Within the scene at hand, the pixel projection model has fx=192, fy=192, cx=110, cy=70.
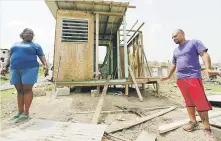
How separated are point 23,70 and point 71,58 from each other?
3.44 m

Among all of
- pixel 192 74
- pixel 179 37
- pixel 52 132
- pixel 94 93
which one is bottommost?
pixel 52 132

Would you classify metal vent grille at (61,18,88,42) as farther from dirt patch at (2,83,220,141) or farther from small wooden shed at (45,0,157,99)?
dirt patch at (2,83,220,141)

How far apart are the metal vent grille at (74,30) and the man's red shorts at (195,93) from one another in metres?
4.97

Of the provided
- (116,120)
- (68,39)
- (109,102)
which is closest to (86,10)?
(68,39)

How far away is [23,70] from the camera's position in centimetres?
407

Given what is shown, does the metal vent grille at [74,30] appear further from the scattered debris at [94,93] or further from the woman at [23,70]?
the woman at [23,70]

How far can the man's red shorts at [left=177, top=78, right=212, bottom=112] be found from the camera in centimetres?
330

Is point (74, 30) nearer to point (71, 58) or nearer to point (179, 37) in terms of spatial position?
point (71, 58)

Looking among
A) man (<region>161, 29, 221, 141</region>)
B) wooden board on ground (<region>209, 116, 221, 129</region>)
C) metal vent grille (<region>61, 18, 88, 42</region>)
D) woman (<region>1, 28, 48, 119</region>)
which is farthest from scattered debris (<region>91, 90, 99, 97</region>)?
wooden board on ground (<region>209, 116, 221, 129</region>)

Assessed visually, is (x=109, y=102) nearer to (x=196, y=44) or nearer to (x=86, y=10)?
(x=196, y=44)

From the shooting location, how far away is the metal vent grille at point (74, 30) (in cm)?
761

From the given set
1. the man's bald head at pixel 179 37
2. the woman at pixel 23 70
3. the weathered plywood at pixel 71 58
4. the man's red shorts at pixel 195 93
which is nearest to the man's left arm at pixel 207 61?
the man's red shorts at pixel 195 93

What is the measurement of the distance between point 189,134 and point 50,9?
744 centimetres

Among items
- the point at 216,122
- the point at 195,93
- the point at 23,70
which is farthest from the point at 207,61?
the point at 23,70
